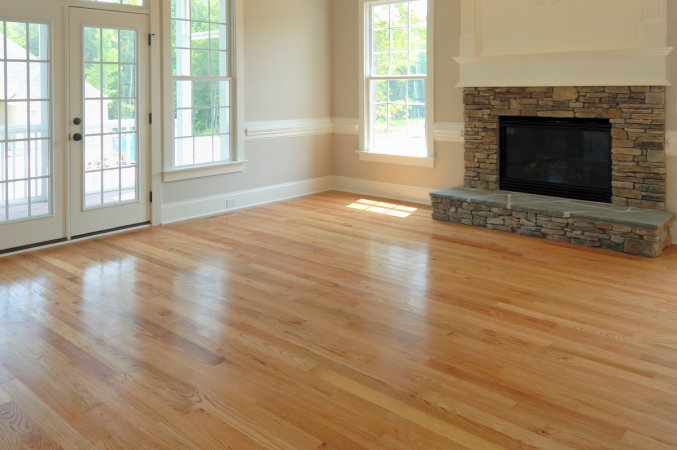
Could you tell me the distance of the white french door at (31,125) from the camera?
5242 mm

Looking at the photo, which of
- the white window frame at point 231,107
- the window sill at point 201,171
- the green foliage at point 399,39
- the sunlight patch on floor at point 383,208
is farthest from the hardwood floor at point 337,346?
the green foliage at point 399,39

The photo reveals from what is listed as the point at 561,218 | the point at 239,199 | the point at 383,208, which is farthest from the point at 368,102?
the point at 561,218

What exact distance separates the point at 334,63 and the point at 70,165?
3.84 meters

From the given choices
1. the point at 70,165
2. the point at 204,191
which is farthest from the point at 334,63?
the point at 70,165

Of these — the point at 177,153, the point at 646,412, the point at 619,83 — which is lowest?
the point at 646,412

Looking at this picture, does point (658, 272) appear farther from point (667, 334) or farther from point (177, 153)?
point (177, 153)

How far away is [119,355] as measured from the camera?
340 centimetres

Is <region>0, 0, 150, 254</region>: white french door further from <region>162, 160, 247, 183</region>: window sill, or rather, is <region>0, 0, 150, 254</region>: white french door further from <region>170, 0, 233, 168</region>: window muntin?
<region>170, 0, 233, 168</region>: window muntin

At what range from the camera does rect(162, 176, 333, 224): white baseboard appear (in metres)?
6.79

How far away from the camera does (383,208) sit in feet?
24.6

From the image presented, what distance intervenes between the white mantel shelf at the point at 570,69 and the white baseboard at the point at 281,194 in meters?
1.55

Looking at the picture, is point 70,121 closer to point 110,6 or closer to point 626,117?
point 110,6

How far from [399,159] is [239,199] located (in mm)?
1980

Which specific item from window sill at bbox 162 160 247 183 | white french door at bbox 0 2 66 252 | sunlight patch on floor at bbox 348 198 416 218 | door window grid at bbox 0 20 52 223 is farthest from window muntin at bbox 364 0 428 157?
door window grid at bbox 0 20 52 223
